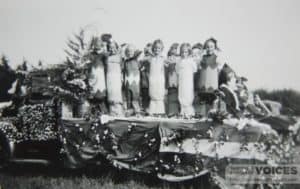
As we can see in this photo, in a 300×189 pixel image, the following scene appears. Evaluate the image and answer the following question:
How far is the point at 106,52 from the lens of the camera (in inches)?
149

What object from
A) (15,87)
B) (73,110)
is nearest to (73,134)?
(73,110)

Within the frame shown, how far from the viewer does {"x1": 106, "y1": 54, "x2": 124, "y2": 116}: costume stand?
12.1 ft

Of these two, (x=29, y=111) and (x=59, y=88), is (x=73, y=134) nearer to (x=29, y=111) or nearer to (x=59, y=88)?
(x=59, y=88)

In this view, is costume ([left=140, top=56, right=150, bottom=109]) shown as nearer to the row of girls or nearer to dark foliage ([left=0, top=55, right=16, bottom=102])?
the row of girls

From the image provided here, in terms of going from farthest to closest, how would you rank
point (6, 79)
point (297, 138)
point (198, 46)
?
point (6, 79) < point (198, 46) < point (297, 138)

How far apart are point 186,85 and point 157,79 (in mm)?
271

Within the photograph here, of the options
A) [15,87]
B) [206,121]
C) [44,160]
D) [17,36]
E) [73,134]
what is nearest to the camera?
[206,121]

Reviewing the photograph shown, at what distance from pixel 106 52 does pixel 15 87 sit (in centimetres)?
135

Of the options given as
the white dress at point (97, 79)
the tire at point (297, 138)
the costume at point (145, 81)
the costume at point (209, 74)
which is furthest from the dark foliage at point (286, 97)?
the white dress at point (97, 79)

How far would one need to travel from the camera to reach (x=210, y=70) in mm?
3467

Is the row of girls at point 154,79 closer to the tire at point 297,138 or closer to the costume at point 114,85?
the costume at point 114,85

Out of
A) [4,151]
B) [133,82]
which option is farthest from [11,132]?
[133,82]

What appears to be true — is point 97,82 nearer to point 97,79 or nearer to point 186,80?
point 97,79

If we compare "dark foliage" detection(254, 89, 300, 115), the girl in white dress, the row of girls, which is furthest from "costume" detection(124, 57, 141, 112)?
"dark foliage" detection(254, 89, 300, 115)
